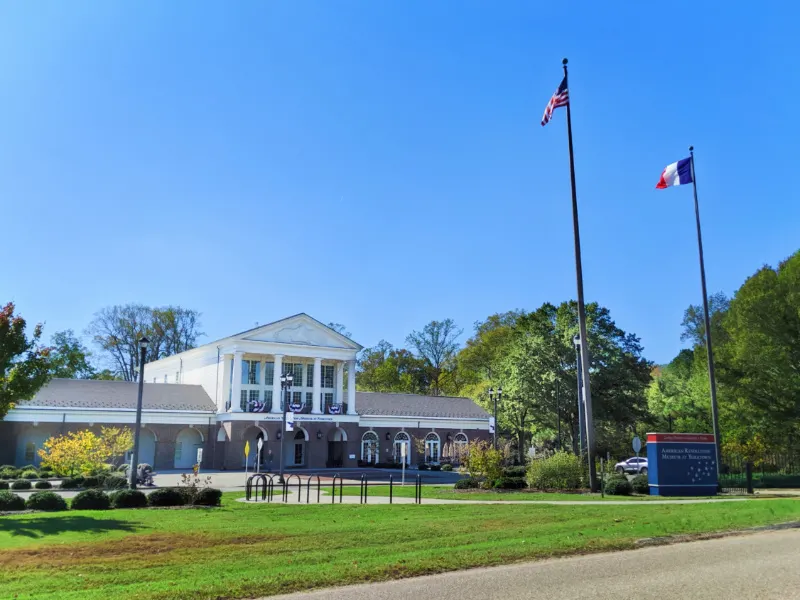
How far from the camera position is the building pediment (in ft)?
183

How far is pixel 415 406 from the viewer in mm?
64625

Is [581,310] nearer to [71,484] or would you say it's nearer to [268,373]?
[71,484]

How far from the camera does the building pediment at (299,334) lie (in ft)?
183

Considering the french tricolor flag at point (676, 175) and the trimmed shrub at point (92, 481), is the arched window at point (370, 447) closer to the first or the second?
the trimmed shrub at point (92, 481)

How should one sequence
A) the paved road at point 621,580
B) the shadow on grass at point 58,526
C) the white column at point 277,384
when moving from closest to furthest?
Result: the paved road at point 621,580, the shadow on grass at point 58,526, the white column at point 277,384

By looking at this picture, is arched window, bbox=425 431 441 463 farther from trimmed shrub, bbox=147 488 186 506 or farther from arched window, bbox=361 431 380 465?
trimmed shrub, bbox=147 488 186 506

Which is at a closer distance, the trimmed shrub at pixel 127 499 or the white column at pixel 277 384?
the trimmed shrub at pixel 127 499

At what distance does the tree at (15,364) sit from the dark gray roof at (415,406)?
42.9 metres

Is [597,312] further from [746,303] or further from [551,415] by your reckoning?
[746,303]

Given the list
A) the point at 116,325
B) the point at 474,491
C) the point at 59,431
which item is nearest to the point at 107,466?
the point at 59,431

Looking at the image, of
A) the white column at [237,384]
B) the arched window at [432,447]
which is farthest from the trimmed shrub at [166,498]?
the arched window at [432,447]

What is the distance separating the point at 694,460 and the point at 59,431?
39.9 metres

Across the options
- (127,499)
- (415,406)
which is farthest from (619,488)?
(415,406)

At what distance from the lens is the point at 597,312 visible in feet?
175
